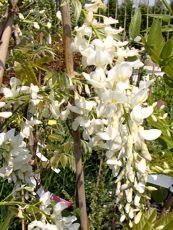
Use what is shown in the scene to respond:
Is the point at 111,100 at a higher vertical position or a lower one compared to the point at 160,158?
higher

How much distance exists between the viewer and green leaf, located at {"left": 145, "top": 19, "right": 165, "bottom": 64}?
115 cm

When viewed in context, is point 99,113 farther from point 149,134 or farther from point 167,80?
point 167,80

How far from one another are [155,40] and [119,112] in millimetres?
271

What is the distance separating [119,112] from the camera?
946 millimetres

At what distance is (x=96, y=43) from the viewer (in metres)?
0.98

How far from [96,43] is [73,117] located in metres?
0.16

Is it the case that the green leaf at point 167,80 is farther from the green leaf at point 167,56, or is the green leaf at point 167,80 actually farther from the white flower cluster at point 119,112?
the white flower cluster at point 119,112

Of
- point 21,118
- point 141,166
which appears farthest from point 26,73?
point 141,166

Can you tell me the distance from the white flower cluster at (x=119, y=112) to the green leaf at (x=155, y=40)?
0.15 m

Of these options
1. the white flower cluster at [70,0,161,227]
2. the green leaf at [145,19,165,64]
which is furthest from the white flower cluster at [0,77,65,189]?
the green leaf at [145,19,165,64]

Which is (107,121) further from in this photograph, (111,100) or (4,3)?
(4,3)

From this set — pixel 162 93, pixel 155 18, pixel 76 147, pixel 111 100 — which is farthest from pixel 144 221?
pixel 162 93

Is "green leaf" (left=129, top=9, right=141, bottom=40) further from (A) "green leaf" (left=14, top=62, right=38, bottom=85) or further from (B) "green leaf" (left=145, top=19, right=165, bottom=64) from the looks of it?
(A) "green leaf" (left=14, top=62, right=38, bottom=85)

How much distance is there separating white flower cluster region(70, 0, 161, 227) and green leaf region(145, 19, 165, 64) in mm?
149
